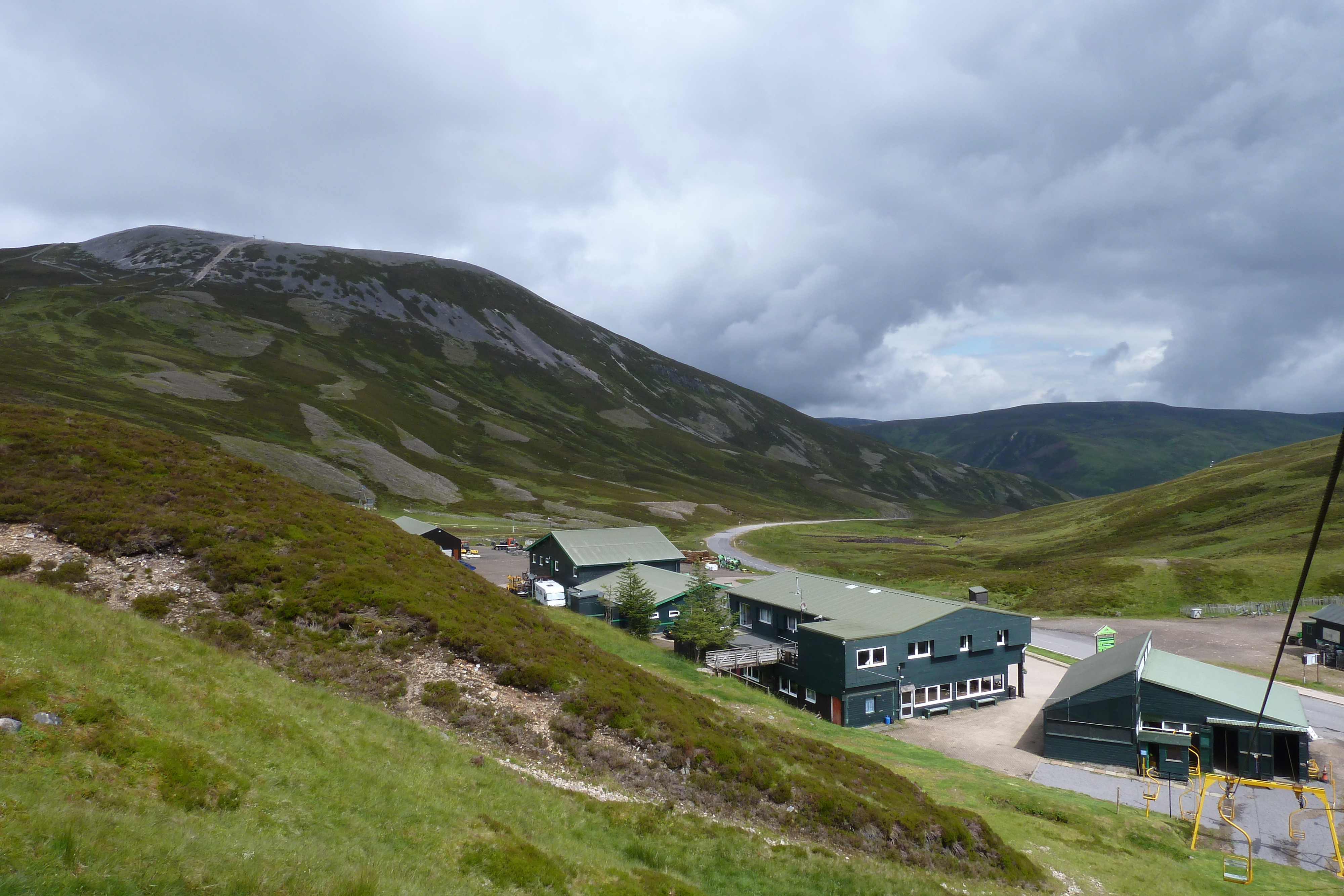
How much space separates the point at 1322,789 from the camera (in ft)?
113

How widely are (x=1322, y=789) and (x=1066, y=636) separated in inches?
1798

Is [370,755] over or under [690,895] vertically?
over

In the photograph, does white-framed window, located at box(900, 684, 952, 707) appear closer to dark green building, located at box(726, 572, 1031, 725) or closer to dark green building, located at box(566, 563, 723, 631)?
dark green building, located at box(726, 572, 1031, 725)

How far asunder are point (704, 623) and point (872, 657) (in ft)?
43.4

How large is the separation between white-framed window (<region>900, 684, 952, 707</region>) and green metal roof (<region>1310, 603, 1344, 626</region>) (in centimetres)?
4332

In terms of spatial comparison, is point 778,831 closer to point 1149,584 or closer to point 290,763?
point 290,763

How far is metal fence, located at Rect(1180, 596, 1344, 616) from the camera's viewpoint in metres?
81.1

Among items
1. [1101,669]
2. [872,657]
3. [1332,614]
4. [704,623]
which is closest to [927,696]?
[872,657]

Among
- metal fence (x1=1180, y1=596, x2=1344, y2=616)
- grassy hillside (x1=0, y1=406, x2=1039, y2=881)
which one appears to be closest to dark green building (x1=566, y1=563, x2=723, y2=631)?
grassy hillside (x1=0, y1=406, x2=1039, y2=881)

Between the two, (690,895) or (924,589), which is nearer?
(690,895)

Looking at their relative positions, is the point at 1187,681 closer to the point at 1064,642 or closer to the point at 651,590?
the point at 1064,642

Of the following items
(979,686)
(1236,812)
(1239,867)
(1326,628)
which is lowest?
(1236,812)

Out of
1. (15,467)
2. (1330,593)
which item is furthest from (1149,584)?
(15,467)

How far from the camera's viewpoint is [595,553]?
78938 mm
